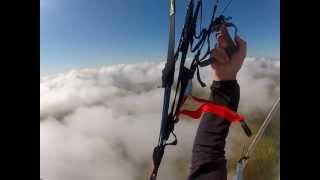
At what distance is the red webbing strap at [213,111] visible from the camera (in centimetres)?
210

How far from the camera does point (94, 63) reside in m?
1.99

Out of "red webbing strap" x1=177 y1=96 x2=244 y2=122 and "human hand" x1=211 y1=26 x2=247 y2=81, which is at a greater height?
"human hand" x1=211 y1=26 x2=247 y2=81

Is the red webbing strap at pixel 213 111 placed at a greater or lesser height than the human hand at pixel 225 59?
lesser

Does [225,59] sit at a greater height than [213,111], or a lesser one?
greater

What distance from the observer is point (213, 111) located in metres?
2.12

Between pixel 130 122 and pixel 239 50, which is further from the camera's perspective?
pixel 239 50

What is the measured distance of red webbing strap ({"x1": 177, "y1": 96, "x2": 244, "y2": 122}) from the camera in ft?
6.88
